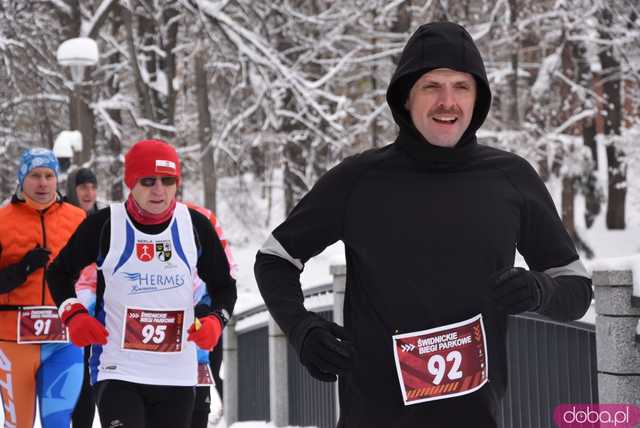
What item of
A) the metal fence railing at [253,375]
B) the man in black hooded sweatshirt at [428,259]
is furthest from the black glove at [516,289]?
the metal fence railing at [253,375]

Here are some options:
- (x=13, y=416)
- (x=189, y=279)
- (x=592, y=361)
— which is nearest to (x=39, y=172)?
(x=13, y=416)

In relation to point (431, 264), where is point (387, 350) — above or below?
below

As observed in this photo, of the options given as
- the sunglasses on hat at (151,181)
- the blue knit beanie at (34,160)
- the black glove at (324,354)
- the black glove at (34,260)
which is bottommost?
the black glove at (324,354)

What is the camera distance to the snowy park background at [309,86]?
58.9 ft

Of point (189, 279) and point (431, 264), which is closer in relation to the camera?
point (431, 264)

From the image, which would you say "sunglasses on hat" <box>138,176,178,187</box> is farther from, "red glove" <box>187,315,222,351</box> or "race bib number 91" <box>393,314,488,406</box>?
"race bib number 91" <box>393,314,488,406</box>

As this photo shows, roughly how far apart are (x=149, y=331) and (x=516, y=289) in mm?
2430

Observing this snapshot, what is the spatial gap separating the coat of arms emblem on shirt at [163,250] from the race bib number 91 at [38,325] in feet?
4.70

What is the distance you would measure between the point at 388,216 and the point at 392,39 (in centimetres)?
2158

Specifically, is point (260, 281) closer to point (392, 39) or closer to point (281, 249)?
point (281, 249)

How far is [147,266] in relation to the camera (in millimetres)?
4953

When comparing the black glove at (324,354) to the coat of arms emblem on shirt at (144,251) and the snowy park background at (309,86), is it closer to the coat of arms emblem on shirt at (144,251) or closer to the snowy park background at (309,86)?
the coat of arms emblem on shirt at (144,251)

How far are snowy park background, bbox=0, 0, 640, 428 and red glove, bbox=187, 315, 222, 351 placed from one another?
11.7 meters

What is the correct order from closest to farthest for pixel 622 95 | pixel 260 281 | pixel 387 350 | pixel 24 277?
pixel 387 350
pixel 260 281
pixel 24 277
pixel 622 95
